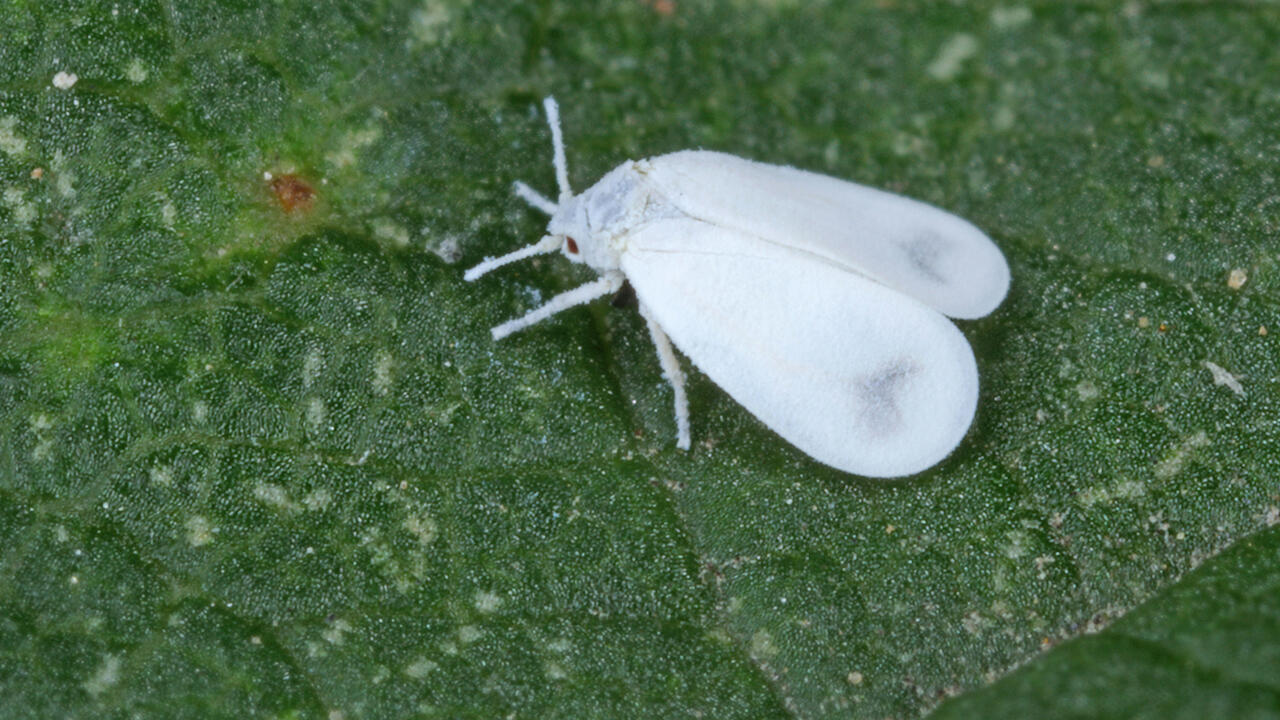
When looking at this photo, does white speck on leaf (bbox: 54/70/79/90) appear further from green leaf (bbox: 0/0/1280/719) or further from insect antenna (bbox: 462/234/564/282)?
insect antenna (bbox: 462/234/564/282)

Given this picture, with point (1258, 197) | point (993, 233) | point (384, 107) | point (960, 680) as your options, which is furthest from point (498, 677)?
point (1258, 197)

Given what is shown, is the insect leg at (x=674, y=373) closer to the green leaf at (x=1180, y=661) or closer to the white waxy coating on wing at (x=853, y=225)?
the white waxy coating on wing at (x=853, y=225)

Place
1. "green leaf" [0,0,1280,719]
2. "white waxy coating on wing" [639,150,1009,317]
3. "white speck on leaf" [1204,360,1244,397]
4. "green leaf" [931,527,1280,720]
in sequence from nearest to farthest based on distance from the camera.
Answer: "green leaf" [931,527,1280,720], "green leaf" [0,0,1280,719], "white speck on leaf" [1204,360,1244,397], "white waxy coating on wing" [639,150,1009,317]

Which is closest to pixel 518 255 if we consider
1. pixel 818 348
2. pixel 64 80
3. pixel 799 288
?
pixel 799 288

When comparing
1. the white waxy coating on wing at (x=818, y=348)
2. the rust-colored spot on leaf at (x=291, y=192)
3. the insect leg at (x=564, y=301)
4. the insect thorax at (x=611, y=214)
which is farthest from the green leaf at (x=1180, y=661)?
the rust-colored spot on leaf at (x=291, y=192)

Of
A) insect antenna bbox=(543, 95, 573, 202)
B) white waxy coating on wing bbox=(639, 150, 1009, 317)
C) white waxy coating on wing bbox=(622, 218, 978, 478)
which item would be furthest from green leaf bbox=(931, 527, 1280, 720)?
insect antenna bbox=(543, 95, 573, 202)

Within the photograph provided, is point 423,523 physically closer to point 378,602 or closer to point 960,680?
A: point 378,602
